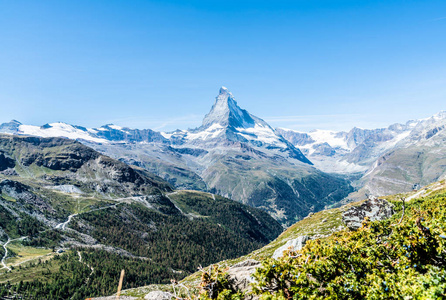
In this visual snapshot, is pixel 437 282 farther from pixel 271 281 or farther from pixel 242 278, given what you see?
pixel 242 278

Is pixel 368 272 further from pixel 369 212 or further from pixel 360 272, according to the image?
pixel 369 212

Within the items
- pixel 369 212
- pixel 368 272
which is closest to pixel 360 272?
pixel 368 272

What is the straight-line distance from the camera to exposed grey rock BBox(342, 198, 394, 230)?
6059cm

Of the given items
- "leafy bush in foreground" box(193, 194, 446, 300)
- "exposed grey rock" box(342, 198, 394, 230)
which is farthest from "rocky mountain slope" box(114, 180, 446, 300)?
"exposed grey rock" box(342, 198, 394, 230)

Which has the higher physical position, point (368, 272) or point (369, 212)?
point (368, 272)

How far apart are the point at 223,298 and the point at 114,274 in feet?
631

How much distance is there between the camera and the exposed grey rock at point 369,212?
199 feet

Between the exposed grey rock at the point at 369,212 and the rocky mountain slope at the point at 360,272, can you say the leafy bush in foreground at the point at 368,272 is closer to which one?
the rocky mountain slope at the point at 360,272

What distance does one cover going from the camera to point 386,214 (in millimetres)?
60812

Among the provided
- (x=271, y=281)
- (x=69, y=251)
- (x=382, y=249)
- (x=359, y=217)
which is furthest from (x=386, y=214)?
(x=69, y=251)

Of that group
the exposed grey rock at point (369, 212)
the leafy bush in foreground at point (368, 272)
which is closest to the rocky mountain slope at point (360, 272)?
the leafy bush in foreground at point (368, 272)

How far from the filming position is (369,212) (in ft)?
208

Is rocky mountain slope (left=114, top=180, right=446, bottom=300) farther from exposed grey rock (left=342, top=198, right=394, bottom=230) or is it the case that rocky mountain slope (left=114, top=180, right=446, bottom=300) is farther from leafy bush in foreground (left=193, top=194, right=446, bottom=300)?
exposed grey rock (left=342, top=198, right=394, bottom=230)

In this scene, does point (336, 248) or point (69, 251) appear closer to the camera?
point (336, 248)
